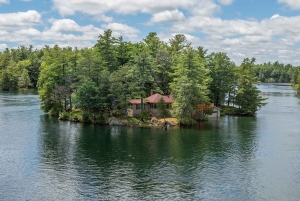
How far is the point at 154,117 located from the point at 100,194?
4082cm

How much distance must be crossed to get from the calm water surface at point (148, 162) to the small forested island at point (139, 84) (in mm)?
6020

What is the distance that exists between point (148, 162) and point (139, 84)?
1238 inches

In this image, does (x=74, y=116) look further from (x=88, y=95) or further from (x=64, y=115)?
(x=88, y=95)

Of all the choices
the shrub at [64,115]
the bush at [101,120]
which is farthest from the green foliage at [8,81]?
the bush at [101,120]

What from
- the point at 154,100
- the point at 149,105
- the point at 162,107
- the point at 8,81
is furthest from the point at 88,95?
the point at 8,81

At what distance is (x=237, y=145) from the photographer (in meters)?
55.6

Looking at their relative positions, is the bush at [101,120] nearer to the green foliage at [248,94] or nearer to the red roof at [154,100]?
the red roof at [154,100]

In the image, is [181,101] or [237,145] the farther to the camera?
[181,101]

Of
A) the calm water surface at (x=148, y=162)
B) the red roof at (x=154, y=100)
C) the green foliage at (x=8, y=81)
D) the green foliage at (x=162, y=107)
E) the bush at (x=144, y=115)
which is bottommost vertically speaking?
the calm water surface at (x=148, y=162)

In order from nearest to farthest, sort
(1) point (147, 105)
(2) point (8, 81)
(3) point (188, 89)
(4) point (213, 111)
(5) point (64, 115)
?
1. (3) point (188, 89)
2. (1) point (147, 105)
3. (5) point (64, 115)
4. (4) point (213, 111)
5. (2) point (8, 81)

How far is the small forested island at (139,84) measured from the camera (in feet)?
240

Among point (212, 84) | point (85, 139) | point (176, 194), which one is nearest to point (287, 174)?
point (176, 194)

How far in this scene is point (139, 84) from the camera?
74.9 m

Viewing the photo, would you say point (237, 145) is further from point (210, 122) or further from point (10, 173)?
point (10, 173)
